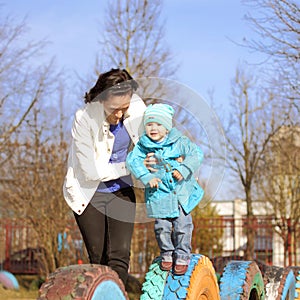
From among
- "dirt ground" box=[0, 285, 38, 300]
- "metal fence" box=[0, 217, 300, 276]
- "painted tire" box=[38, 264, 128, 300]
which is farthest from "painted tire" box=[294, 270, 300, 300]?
"metal fence" box=[0, 217, 300, 276]

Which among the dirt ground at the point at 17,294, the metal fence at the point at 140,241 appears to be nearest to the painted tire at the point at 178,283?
the dirt ground at the point at 17,294

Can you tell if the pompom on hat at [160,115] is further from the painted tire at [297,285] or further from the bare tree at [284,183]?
the bare tree at [284,183]

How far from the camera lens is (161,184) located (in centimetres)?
330

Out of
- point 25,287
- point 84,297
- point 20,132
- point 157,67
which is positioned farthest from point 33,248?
point 84,297

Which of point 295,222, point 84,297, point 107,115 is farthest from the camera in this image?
point 295,222

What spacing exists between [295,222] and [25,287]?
693cm

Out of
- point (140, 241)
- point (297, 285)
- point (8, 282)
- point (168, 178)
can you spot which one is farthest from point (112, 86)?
point (8, 282)

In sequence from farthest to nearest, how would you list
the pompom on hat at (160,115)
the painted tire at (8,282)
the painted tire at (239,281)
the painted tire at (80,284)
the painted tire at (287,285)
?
the painted tire at (8,282)
the painted tire at (287,285)
the painted tire at (239,281)
the pompom on hat at (160,115)
the painted tire at (80,284)

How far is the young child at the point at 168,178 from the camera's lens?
332cm

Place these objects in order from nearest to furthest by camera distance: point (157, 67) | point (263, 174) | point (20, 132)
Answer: point (157, 67) → point (20, 132) → point (263, 174)

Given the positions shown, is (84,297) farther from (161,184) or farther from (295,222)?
(295,222)

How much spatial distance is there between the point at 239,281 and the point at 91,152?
1.37 m

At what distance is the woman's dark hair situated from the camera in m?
3.65

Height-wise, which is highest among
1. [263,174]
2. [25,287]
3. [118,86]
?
[263,174]
